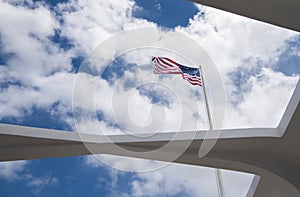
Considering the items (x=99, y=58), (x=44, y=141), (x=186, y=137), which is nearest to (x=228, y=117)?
(x=186, y=137)

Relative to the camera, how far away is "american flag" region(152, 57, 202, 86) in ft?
22.9

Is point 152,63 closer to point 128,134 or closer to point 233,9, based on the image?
point 128,134

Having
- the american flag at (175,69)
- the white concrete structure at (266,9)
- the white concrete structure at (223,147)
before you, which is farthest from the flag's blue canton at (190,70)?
the white concrete structure at (266,9)

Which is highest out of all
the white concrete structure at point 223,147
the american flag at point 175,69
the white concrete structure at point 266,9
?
the american flag at point 175,69

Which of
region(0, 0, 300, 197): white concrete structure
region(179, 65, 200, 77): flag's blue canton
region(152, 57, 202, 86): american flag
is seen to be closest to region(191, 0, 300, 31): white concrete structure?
region(0, 0, 300, 197): white concrete structure

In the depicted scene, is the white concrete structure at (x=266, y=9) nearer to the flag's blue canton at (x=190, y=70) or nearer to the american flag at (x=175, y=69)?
the american flag at (x=175, y=69)

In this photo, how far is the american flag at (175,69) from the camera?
699 centimetres

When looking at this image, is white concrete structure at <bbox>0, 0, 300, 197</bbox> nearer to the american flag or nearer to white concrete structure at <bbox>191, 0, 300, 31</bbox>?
white concrete structure at <bbox>191, 0, 300, 31</bbox>

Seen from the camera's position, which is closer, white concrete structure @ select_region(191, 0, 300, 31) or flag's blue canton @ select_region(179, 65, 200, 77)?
white concrete structure @ select_region(191, 0, 300, 31)

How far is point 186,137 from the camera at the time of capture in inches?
213

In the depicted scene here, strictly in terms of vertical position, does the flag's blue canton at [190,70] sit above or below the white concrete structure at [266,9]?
above

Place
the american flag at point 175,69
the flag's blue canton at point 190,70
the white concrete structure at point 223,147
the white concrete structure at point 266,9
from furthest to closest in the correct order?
the flag's blue canton at point 190,70, the american flag at point 175,69, the white concrete structure at point 223,147, the white concrete structure at point 266,9

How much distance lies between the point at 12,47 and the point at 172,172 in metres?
4.33

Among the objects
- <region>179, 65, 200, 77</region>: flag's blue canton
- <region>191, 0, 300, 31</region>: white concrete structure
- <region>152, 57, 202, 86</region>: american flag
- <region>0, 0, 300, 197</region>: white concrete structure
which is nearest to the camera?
<region>191, 0, 300, 31</region>: white concrete structure
